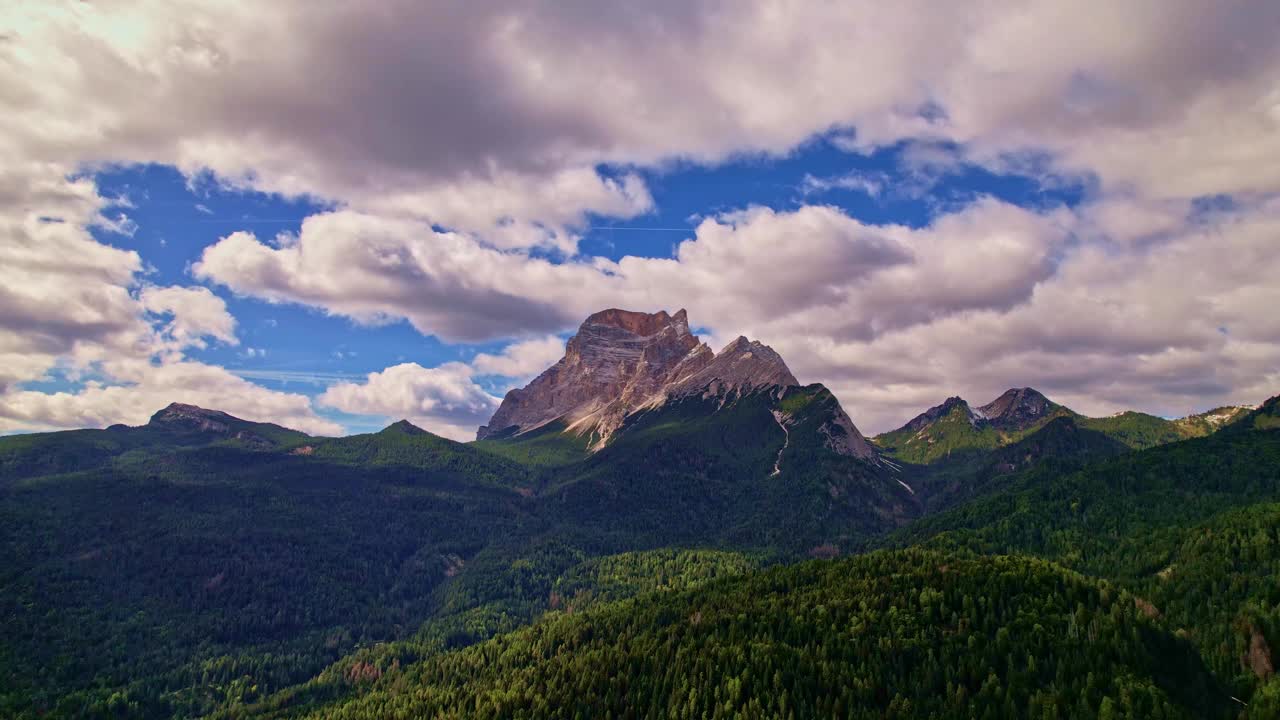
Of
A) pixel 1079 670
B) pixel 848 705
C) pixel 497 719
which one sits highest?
pixel 1079 670

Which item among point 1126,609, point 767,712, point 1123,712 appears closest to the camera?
point 1123,712

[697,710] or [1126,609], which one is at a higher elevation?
[1126,609]

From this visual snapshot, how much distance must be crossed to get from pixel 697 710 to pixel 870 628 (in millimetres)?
54434

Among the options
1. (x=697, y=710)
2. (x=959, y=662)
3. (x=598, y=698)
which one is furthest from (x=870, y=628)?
(x=598, y=698)

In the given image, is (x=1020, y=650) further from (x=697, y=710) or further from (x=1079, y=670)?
(x=697, y=710)

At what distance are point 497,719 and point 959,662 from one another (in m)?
126

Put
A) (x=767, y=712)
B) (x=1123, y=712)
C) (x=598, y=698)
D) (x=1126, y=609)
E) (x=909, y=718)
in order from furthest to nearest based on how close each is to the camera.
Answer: (x=598, y=698) < (x=1126, y=609) < (x=767, y=712) < (x=909, y=718) < (x=1123, y=712)

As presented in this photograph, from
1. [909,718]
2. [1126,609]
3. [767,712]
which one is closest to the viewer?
[909,718]

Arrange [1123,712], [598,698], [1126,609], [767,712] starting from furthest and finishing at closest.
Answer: [598,698] < [1126,609] < [767,712] < [1123,712]

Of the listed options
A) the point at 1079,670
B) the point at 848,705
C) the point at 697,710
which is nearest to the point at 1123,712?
the point at 1079,670

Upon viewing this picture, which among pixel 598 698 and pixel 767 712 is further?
pixel 598 698

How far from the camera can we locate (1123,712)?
150m

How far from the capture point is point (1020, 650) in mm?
176000

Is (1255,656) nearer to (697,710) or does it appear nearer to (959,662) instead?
(959,662)
